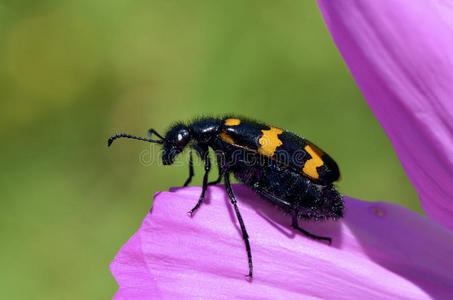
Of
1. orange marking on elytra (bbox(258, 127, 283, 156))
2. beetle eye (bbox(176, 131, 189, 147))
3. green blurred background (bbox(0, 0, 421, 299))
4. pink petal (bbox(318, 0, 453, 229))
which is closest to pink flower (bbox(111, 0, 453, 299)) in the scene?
pink petal (bbox(318, 0, 453, 229))

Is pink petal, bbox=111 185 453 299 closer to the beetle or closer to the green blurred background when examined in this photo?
the beetle

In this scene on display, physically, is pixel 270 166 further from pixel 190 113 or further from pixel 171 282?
pixel 190 113

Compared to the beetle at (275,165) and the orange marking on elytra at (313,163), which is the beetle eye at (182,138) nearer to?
the beetle at (275,165)

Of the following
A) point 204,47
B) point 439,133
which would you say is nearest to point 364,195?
point 204,47

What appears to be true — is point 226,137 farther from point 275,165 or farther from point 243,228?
point 243,228

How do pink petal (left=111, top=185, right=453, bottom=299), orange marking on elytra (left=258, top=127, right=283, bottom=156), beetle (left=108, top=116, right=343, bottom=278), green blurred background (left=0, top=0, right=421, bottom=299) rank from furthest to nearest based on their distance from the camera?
1. green blurred background (left=0, top=0, right=421, bottom=299)
2. orange marking on elytra (left=258, top=127, right=283, bottom=156)
3. beetle (left=108, top=116, right=343, bottom=278)
4. pink petal (left=111, top=185, right=453, bottom=299)

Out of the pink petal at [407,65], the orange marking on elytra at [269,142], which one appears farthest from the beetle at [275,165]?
the pink petal at [407,65]
